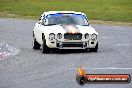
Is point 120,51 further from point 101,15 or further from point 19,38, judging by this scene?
point 101,15

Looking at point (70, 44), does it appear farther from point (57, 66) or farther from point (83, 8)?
point (83, 8)

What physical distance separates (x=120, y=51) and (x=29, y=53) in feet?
10.0

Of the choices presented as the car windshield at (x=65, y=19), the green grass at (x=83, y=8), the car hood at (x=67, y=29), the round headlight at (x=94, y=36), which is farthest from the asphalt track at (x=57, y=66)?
the green grass at (x=83, y=8)

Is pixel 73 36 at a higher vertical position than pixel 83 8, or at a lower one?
higher

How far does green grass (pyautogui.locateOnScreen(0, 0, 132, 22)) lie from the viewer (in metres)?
49.0

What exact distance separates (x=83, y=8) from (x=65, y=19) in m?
35.9

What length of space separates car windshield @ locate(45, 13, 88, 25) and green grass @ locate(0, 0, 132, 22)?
81.6 ft

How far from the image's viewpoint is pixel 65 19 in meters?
20.8

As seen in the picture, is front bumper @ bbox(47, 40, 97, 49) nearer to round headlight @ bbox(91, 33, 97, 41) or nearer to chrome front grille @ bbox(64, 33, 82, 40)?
chrome front grille @ bbox(64, 33, 82, 40)

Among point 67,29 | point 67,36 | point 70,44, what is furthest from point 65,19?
point 70,44

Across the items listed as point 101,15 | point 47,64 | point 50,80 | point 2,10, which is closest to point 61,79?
point 50,80

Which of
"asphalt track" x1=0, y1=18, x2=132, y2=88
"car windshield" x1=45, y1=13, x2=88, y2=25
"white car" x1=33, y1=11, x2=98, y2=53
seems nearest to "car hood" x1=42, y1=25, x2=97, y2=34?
"white car" x1=33, y1=11, x2=98, y2=53

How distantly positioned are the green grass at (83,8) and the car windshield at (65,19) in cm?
2486

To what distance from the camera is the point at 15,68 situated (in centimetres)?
1516
